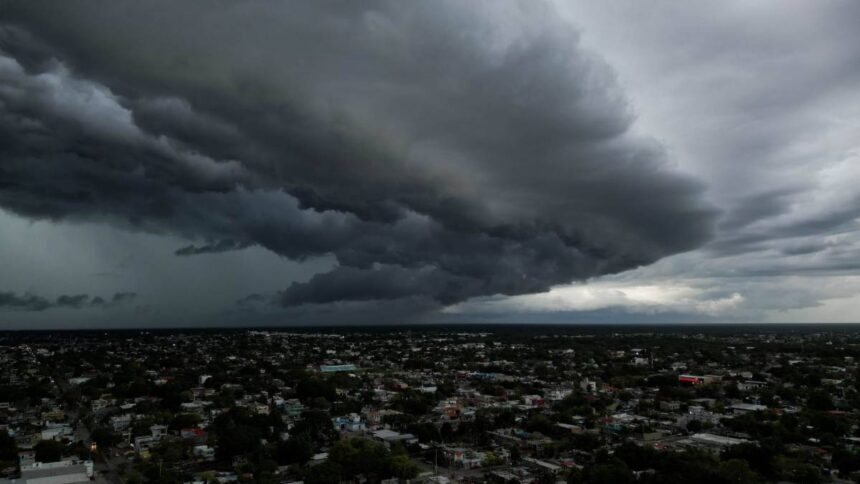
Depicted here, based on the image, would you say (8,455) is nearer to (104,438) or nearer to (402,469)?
(104,438)

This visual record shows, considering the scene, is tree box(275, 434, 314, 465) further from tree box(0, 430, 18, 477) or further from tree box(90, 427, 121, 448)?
tree box(0, 430, 18, 477)

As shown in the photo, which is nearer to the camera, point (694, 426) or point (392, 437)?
point (392, 437)

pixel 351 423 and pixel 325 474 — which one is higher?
pixel 325 474

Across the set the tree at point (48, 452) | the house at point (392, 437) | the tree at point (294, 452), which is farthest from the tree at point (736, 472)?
the tree at point (48, 452)

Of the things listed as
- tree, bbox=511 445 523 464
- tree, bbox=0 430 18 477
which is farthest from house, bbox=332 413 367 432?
tree, bbox=0 430 18 477

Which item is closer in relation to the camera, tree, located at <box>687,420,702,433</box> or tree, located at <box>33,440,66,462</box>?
tree, located at <box>33,440,66,462</box>

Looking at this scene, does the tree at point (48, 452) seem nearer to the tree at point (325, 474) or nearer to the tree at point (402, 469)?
→ the tree at point (325, 474)

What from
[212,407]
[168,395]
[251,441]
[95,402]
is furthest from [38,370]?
[251,441]

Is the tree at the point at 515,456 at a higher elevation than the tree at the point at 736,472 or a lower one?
lower

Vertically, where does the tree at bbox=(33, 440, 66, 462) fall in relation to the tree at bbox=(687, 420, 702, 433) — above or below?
above

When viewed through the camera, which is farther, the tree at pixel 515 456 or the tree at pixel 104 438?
the tree at pixel 104 438

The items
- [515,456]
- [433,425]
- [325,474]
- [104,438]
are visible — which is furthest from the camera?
[433,425]

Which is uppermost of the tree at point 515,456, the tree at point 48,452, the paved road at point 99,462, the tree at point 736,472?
the tree at point 736,472

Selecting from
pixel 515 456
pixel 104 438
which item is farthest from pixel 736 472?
pixel 104 438
